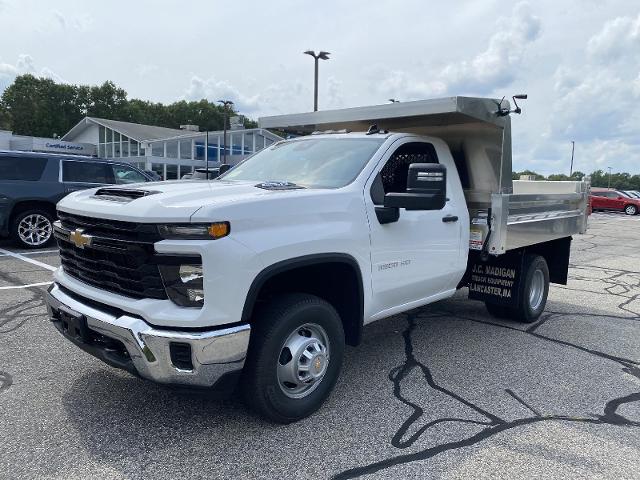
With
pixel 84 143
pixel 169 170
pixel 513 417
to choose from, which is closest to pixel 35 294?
pixel 513 417

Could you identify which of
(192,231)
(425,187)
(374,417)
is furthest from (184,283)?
(425,187)

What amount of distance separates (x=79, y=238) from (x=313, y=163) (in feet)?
6.17

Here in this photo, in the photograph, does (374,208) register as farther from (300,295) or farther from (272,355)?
(272,355)

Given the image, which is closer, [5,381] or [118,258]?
[118,258]

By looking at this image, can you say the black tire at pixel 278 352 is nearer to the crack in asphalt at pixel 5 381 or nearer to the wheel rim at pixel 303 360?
the wheel rim at pixel 303 360

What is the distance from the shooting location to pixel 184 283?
9.48 feet

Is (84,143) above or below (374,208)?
above

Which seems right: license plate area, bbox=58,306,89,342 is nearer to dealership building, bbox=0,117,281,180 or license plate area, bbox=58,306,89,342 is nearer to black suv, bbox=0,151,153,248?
black suv, bbox=0,151,153,248

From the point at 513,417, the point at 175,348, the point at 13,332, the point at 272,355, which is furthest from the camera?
the point at 13,332

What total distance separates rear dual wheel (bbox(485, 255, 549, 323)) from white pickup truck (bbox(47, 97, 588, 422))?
786mm

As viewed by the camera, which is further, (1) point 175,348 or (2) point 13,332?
(2) point 13,332

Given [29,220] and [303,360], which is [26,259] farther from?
[303,360]

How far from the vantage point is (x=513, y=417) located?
144 inches

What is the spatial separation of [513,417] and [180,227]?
2588 mm
